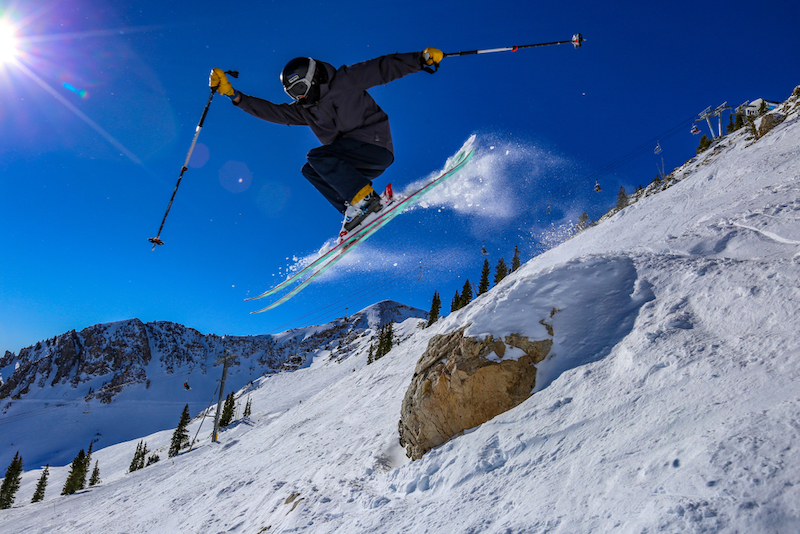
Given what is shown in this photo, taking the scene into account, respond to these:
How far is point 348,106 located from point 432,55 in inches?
50.3

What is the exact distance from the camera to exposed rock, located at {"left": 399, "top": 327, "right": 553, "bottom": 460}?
525cm

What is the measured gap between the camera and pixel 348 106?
4.76m

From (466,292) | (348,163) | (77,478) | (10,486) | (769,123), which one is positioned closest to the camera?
(348,163)

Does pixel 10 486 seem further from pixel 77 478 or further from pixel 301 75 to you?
pixel 301 75

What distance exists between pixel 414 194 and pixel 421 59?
231 centimetres

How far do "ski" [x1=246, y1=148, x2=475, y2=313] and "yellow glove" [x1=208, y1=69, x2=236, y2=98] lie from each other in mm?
2790

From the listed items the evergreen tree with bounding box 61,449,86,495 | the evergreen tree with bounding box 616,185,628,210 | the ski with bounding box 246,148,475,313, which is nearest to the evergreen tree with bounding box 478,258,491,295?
the evergreen tree with bounding box 616,185,628,210

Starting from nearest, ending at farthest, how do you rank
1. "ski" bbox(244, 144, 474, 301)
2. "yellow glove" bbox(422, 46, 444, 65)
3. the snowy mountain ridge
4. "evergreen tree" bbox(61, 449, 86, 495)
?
1. "yellow glove" bbox(422, 46, 444, 65)
2. "ski" bbox(244, 144, 474, 301)
3. "evergreen tree" bbox(61, 449, 86, 495)
4. the snowy mountain ridge

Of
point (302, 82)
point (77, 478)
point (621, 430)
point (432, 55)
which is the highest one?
point (302, 82)

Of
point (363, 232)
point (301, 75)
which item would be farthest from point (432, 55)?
point (363, 232)

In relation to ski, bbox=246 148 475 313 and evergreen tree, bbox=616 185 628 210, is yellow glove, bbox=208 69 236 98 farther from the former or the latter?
evergreen tree, bbox=616 185 628 210

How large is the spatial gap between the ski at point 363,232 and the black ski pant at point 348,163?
0.90 m

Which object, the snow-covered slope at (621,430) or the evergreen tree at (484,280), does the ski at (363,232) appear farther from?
the evergreen tree at (484,280)

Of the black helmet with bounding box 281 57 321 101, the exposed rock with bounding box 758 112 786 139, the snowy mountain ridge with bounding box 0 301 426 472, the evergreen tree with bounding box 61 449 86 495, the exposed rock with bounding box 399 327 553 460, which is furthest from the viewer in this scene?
the snowy mountain ridge with bounding box 0 301 426 472
